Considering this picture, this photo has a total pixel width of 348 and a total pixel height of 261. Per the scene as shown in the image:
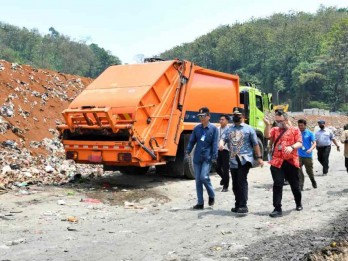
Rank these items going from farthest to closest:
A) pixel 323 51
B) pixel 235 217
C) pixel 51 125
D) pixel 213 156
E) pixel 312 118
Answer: pixel 323 51 < pixel 312 118 < pixel 51 125 < pixel 213 156 < pixel 235 217

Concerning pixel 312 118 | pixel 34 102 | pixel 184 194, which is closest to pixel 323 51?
pixel 312 118

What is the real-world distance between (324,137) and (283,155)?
5.84 metres

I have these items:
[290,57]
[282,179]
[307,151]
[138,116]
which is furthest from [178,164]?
[290,57]

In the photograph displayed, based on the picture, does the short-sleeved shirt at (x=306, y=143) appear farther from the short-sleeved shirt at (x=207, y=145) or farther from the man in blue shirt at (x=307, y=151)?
the short-sleeved shirt at (x=207, y=145)

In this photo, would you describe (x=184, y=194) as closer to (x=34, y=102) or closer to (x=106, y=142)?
(x=106, y=142)

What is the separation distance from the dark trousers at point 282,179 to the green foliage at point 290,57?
4883 centimetres

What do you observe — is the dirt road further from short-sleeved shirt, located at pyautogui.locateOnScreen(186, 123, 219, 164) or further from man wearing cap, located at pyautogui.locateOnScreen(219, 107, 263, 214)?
short-sleeved shirt, located at pyautogui.locateOnScreen(186, 123, 219, 164)

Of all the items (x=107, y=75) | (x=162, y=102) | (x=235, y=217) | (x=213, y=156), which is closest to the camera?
(x=235, y=217)

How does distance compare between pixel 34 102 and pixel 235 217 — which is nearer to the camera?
pixel 235 217

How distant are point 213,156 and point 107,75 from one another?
13.5 ft

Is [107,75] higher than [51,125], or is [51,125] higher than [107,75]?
[107,75]

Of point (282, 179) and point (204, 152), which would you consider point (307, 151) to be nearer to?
point (282, 179)

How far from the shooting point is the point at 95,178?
1056cm

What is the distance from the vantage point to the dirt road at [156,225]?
4828 mm
